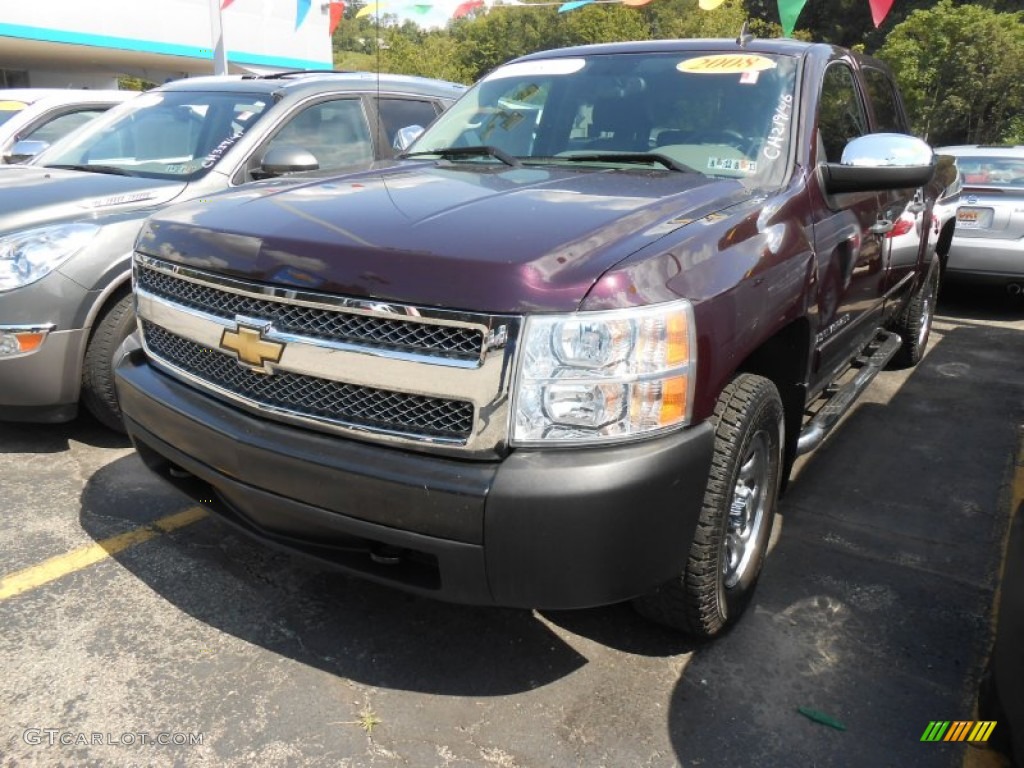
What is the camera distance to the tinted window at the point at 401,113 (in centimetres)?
557

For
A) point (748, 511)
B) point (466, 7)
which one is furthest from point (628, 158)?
point (466, 7)

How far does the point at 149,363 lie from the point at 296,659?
1.12 m

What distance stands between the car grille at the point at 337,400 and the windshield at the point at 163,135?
231cm

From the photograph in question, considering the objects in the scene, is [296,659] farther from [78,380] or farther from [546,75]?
[546,75]

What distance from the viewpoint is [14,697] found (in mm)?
2414

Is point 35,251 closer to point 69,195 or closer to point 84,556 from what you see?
point 69,195

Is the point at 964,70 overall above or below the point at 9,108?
above

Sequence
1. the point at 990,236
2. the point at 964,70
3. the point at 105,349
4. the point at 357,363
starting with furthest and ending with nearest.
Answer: the point at 964,70 < the point at 990,236 < the point at 105,349 < the point at 357,363

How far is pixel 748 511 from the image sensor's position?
112 inches

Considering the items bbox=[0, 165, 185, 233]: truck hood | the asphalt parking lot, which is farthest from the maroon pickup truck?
bbox=[0, 165, 185, 233]: truck hood

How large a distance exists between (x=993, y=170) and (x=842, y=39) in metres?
44.0

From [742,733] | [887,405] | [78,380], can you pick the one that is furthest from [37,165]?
[887,405]

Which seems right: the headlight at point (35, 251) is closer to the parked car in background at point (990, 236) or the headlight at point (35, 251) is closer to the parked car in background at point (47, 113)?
the parked car in background at point (47, 113)

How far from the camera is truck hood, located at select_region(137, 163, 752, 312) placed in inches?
80.0
